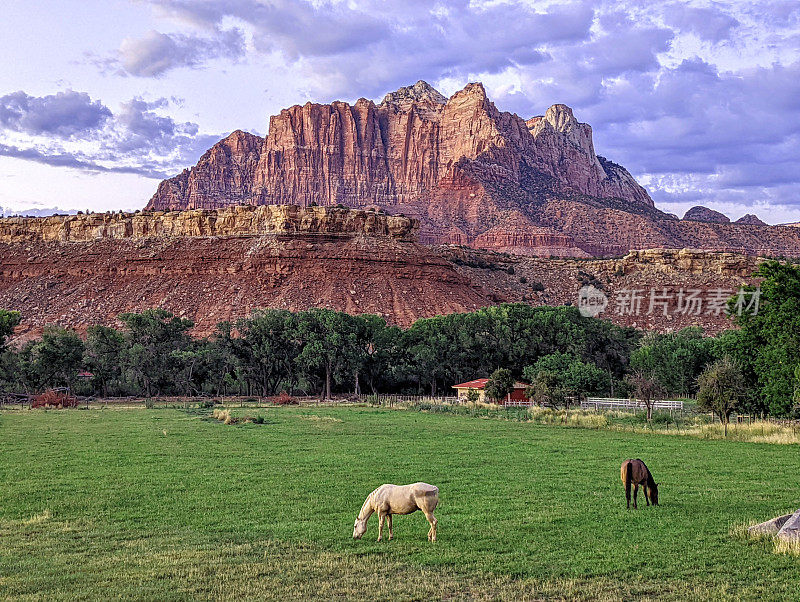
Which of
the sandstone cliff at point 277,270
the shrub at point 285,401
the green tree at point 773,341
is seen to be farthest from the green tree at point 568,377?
the sandstone cliff at point 277,270

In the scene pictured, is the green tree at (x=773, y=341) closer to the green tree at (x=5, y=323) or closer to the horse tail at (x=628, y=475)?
the horse tail at (x=628, y=475)

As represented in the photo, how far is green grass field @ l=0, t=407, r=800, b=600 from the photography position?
36.1 ft

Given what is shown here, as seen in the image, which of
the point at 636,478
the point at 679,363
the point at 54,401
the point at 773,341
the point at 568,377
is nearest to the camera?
the point at 636,478

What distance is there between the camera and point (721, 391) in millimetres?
35156

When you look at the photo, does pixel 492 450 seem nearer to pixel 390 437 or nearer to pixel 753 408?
pixel 390 437

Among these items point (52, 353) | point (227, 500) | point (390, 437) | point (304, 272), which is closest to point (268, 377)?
point (52, 353)

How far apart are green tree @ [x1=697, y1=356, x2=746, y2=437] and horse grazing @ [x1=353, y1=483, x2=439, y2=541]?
24.8 m

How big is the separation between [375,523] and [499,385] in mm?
40385

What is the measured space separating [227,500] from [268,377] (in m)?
55.1

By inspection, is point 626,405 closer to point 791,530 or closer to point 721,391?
→ point 721,391

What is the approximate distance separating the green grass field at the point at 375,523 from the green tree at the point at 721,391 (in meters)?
5.71

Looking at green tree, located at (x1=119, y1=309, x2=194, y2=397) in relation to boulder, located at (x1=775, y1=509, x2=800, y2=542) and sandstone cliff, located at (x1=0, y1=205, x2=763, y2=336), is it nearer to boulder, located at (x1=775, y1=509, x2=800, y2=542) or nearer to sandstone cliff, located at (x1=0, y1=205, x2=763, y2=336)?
sandstone cliff, located at (x1=0, y1=205, x2=763, y2=336)

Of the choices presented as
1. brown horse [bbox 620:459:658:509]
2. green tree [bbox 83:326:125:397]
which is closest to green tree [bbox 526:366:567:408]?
brown horse [bbox 620:459:658:509]

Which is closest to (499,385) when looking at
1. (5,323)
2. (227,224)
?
(5,323)
